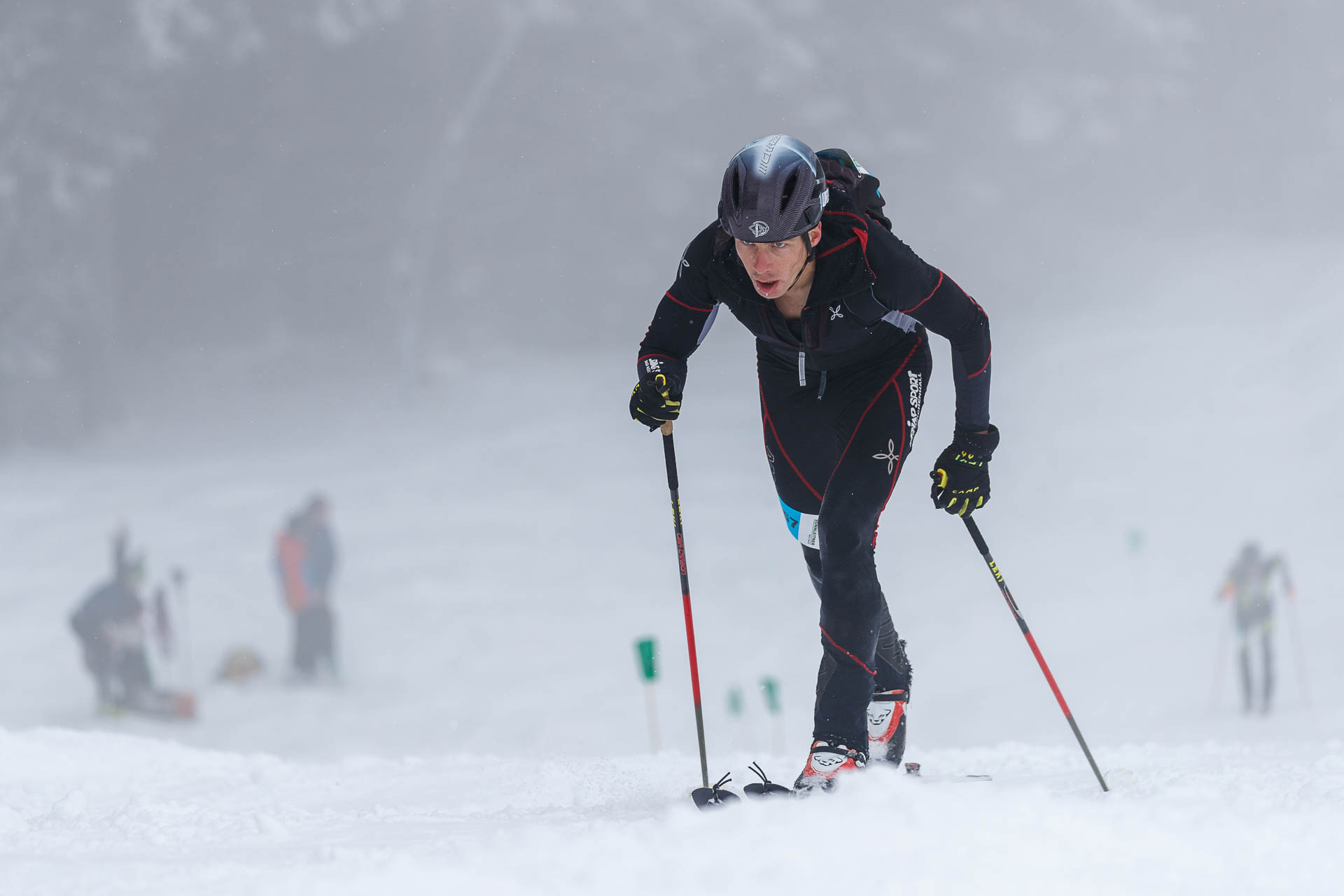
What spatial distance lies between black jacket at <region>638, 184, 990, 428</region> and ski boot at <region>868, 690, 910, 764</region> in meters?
0.97

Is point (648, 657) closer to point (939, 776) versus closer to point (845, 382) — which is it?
point (939, 776)

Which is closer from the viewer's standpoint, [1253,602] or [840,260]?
[840,260]

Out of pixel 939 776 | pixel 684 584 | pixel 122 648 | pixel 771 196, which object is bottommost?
pixel 939 776

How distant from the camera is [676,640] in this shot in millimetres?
16953

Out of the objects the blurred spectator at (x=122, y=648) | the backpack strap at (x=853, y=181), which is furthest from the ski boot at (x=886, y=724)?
the blurred spectator at (x=122, y=648)

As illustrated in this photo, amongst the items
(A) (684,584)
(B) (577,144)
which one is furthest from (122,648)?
(B) (577,144)

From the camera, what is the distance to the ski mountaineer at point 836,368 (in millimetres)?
2941

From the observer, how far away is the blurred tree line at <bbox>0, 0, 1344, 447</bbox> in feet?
132

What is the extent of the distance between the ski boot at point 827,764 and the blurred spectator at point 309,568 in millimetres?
9959

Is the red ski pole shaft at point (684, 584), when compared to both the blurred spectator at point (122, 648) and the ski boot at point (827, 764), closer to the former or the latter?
the ski boot at point (827, 764)

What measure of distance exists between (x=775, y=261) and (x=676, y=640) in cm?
1448

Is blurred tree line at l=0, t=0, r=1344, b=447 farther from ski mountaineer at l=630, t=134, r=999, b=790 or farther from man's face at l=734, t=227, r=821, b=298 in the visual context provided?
man's face at l=734, t=227, r=821, b=298

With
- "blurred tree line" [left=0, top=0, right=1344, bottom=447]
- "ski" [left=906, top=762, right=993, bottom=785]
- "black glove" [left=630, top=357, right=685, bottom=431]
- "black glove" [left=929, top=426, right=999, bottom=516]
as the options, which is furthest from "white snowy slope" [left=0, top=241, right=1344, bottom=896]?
"blurred tree line" [left=0, top=0, right=1344, bottom=447]

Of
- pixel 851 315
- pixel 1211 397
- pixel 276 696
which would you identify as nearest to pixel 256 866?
pixel 851 315
